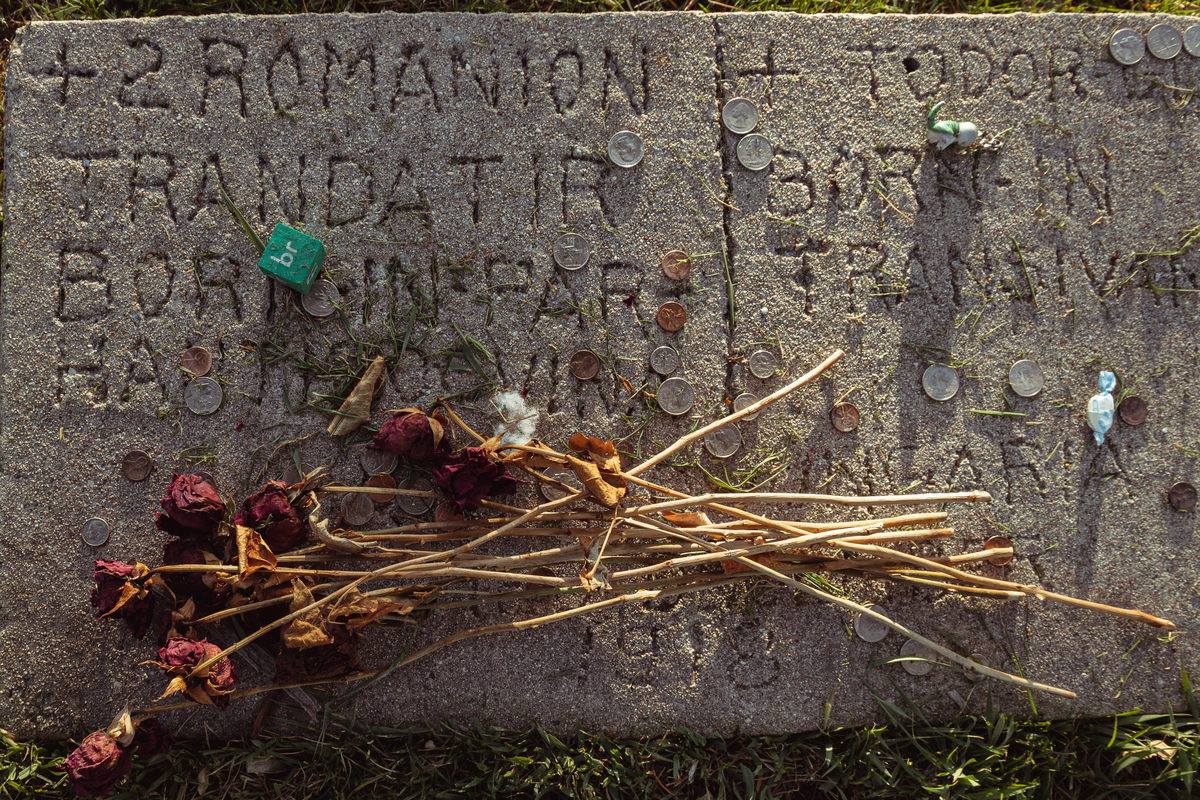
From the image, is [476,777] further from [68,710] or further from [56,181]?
[56,181]

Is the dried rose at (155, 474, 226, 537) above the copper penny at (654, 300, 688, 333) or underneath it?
underneath

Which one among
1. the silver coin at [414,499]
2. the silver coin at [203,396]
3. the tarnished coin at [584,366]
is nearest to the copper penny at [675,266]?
the tarnished coin at [584,366]

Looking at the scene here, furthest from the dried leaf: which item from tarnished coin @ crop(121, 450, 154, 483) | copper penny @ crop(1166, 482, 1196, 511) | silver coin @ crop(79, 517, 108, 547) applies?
copper penny @ crop(1166, 482, 1196, 511)

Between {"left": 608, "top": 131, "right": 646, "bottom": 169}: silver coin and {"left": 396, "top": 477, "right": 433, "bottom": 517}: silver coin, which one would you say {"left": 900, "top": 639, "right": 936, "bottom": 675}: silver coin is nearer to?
{"left": 396, "top": 477, "right": 433, "bottom": 517}: silver coin

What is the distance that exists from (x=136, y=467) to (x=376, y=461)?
0.64m

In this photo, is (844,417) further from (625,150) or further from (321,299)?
(321,299)

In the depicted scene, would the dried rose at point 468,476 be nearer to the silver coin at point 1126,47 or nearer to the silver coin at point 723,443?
the silver coin at point 723,443

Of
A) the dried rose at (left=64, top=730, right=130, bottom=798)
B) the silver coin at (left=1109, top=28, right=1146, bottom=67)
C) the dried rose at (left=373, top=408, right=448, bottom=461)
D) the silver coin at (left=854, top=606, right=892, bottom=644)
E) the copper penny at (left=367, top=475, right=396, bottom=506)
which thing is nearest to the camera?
the dried rose at (left=64, top=730, right=130, bottom=798)

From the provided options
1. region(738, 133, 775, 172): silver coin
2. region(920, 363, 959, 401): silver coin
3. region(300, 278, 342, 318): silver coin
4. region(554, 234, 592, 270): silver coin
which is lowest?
region(920, 363, 959, 401): silver coin

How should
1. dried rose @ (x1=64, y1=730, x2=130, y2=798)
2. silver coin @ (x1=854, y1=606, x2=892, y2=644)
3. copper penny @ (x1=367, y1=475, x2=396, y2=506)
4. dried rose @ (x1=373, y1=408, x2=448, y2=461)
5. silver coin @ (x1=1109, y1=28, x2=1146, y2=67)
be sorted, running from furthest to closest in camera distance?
Answer: silver coin @ (x1=1109, y1=28, x2=1146, y2=67) < silver coin @ (x1=854, y1=606, x2=892, y2=644) < copper penny @ (x1=367, y1=475, x2=396, y2=506) < dried rose @ (x1=373, y1=408, x2=448, y2=461) < dried rose @ (x1=64, y1=730, x2=130, y2=798)

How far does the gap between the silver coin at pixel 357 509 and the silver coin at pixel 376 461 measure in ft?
0.23

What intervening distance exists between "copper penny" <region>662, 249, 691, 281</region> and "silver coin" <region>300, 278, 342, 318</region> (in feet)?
2.95

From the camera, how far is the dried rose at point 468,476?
205 cm

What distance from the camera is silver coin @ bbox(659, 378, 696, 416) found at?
235 centimetres
